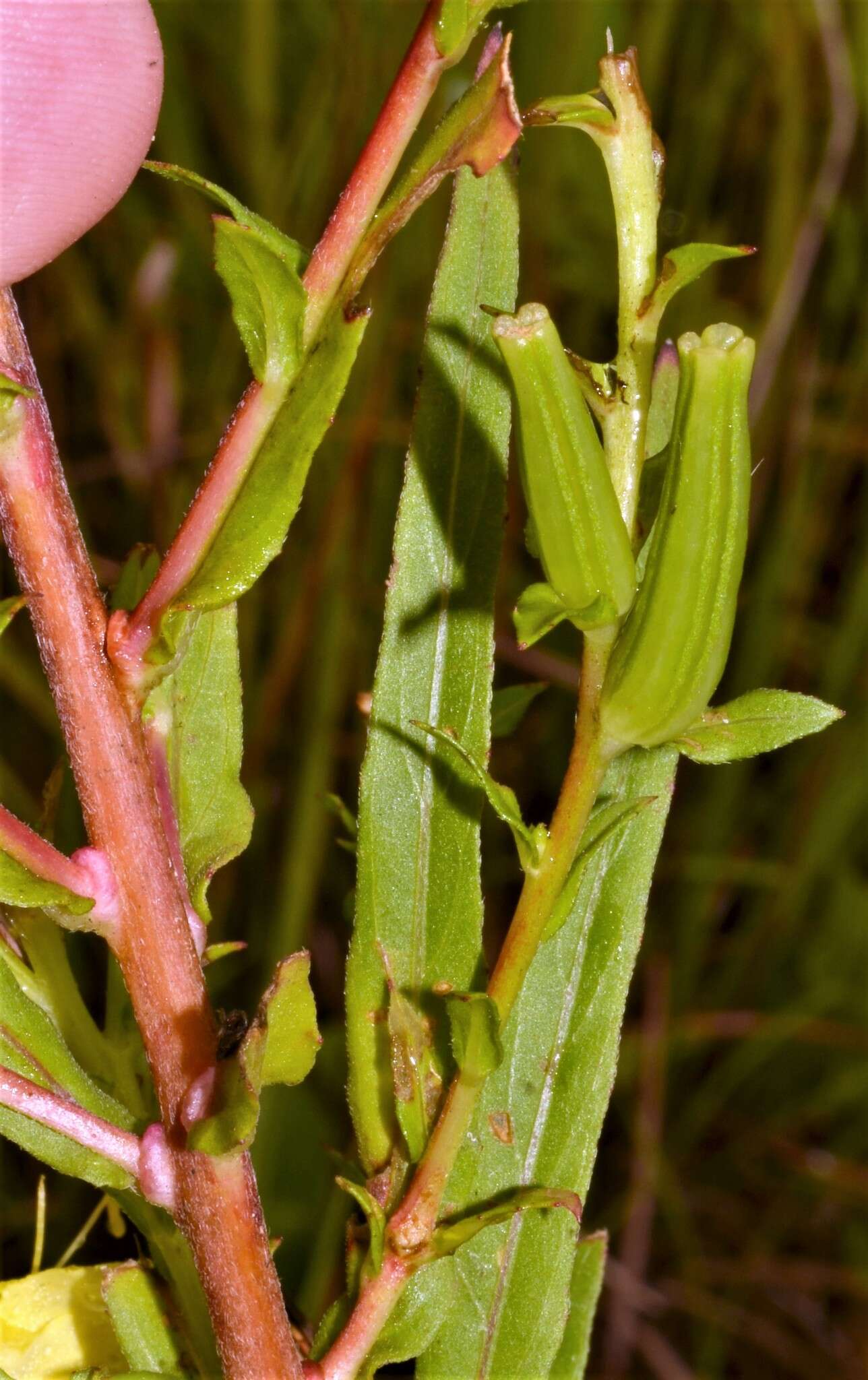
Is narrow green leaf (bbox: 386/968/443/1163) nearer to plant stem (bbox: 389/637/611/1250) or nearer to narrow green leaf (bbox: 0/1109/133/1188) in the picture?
plant stem (bbox: 389/637/611/1250)

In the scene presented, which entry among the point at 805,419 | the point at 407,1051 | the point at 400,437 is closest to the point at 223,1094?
the point at 407,1051

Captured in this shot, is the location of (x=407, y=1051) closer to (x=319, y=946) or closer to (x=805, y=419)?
(x=319, y=946)

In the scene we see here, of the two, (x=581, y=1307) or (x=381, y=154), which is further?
(x=581, y=1307)

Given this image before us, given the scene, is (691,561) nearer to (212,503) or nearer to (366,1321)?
(212,503)

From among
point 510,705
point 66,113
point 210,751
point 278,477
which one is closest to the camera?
point 66,113

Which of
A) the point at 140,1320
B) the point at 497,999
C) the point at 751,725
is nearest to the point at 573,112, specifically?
the point at 751,725
